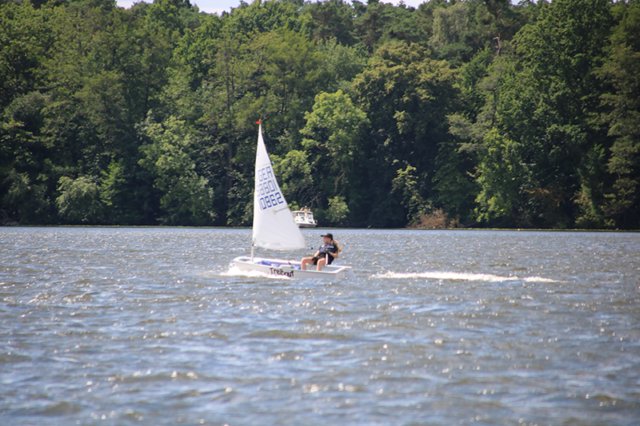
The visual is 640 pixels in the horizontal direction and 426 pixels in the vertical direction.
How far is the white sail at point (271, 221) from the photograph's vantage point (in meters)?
44.5

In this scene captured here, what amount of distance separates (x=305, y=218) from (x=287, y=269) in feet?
260

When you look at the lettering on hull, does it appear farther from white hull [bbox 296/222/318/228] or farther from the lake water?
white hull [bbox 296/222/318/228]

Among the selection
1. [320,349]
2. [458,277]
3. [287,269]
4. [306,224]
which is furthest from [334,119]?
[320,349]

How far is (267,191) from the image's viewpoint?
44875 millimetres

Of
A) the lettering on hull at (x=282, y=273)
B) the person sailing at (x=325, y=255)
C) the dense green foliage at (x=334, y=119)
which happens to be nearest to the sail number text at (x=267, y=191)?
the lettering on hull at (x=282, y=273)

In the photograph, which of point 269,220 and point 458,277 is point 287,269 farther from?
point 458,277

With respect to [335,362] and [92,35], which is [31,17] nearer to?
[92,35]

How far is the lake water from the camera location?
17.6 metres

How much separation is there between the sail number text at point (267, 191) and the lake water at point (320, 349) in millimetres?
3288

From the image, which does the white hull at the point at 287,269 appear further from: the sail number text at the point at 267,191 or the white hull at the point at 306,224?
the white hull at the point at 306,224

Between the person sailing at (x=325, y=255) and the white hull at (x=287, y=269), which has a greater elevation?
the person sailing at (x=325, y=255)

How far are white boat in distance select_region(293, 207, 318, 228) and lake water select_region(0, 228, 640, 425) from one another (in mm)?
74981

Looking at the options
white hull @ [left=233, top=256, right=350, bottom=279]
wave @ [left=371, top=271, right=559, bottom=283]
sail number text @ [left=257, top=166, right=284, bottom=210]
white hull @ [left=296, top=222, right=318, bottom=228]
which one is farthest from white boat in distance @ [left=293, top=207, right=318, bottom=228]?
white hull @ [left=233, top=256, right=350, bottom=279]

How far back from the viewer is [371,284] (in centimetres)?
4006
